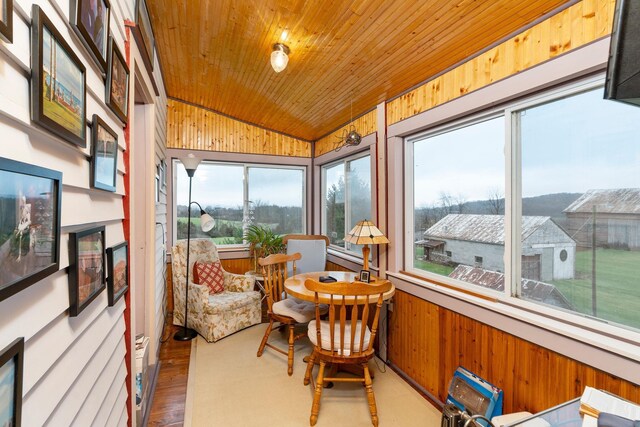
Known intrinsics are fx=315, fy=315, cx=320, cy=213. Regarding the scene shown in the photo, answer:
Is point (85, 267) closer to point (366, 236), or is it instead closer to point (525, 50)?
point (366, 236)

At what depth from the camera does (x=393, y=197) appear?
290cm

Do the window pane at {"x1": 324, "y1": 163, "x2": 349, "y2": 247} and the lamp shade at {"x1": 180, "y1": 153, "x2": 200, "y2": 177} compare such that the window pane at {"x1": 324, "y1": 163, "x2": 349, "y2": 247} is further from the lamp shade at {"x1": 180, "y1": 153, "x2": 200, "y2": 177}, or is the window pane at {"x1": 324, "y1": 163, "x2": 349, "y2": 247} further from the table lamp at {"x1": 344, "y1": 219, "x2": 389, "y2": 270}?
the lamp shade at {"x1": 180, "y1": 153, "x2": 200, "y2": 177}

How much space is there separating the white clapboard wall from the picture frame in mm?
16

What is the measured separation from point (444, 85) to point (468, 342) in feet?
5.97

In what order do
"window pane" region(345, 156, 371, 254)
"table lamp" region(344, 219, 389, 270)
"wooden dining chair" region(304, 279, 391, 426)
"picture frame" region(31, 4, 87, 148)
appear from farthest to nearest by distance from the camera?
"window pane" region(345, 156, 371, 254) → "table lamp" region(344, 219, 389, 270) → "wooden dining chair" region(304, 279, 391, 426) → "picture frame" region(31, 4, 87, 148)

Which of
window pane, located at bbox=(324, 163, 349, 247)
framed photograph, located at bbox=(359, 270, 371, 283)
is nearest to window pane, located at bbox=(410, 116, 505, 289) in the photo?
framed photograph, located at bbox=(359, 270, 371, 283)

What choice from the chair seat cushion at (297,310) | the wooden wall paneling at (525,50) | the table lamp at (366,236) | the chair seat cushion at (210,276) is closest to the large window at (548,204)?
the wooden wall paneling at (525,50)

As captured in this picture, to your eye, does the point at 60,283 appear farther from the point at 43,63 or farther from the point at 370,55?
the point at 370,55

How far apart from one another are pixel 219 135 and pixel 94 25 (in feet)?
11.2

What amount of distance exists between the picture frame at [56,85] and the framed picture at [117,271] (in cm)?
49

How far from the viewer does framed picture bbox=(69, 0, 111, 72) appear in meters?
0.92

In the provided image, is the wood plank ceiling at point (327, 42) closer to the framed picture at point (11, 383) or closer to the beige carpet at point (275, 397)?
the framed picture at point (11, 383)

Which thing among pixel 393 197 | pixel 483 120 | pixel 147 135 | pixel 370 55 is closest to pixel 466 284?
pixel 393 197

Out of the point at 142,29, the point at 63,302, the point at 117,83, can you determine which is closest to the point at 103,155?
the point at 117,83
